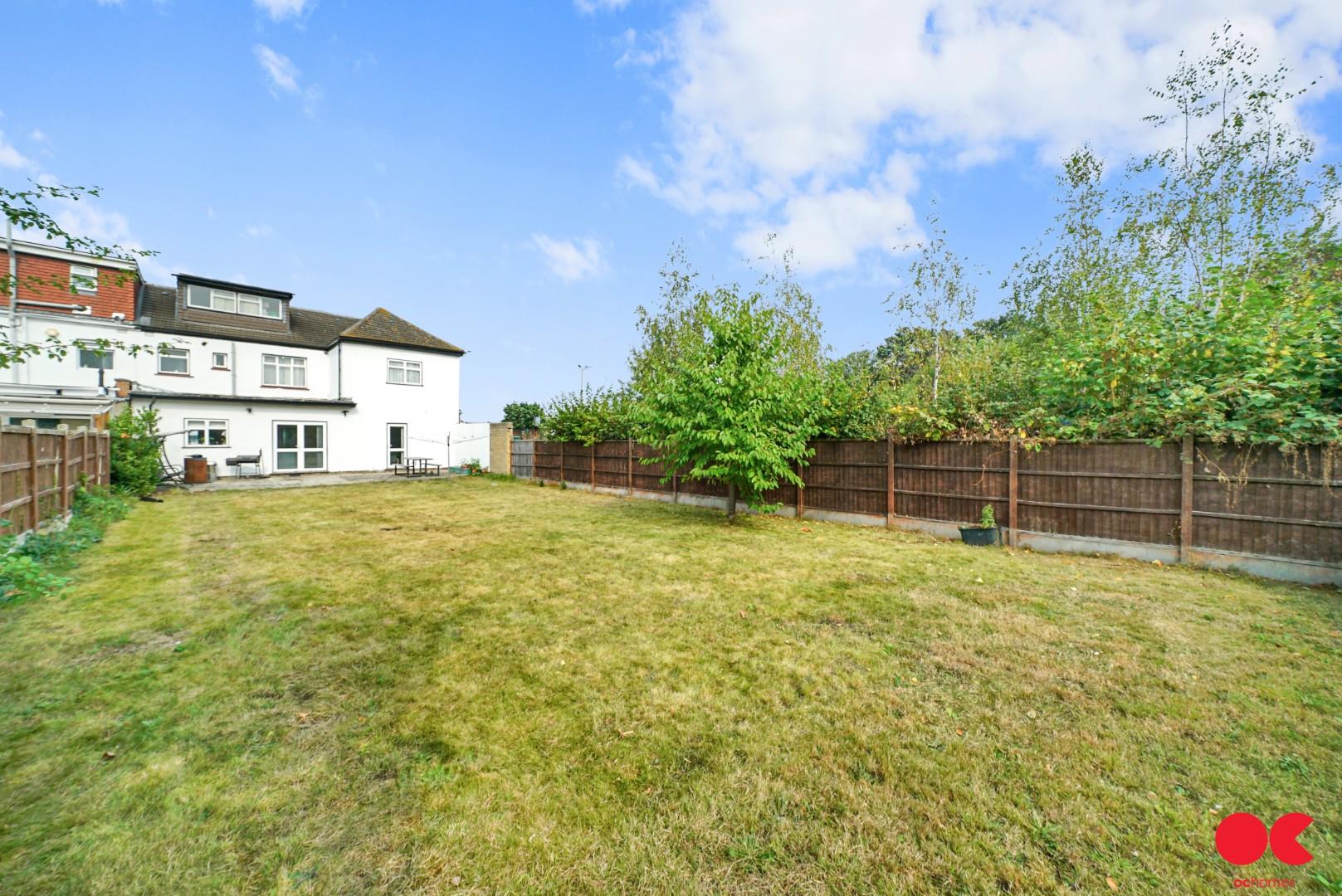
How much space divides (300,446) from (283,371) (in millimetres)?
3323

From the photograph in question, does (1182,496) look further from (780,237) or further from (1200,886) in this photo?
(780,237)

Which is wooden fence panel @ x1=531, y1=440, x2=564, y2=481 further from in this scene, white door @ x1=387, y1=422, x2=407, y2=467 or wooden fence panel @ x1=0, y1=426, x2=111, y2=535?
wooden fence panel @ x1=0, y1=426, x2=111, y2=535

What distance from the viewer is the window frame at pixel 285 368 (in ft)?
63.4

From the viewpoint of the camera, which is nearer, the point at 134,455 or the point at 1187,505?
the point at 1187,505

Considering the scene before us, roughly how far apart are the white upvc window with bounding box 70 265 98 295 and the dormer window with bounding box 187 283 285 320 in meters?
2.54

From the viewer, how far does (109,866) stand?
6.02 feet

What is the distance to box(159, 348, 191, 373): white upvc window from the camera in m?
17.5

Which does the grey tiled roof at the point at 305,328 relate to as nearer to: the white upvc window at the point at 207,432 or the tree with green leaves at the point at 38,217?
the white upvc window at the point at 207,432

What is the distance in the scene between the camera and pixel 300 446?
19250 millimetres

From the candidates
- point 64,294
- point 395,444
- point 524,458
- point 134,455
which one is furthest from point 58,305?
point 524,458

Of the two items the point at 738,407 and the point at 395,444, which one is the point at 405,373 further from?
the point at 738,407

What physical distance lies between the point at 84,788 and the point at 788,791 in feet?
10.8

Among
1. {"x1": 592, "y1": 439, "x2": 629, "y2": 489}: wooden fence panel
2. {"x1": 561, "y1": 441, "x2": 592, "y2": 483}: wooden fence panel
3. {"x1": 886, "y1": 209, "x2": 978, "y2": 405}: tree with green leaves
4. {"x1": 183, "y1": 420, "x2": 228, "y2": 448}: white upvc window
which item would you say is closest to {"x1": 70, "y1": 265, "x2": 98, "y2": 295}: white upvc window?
{"x1": 183, "y1": 420, "x2": 228, "y2": 448}: white upvc window

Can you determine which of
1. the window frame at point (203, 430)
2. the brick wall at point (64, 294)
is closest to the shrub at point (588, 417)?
the window frame at point (203, 430)
